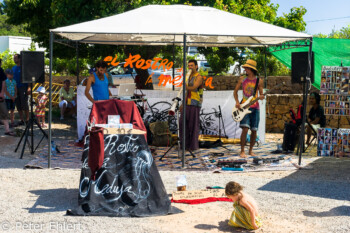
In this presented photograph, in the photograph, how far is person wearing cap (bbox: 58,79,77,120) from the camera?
1500 cm

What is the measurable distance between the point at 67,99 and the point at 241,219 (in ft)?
34.8

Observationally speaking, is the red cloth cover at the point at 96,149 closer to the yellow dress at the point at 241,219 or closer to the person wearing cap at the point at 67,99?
the yellow dress at the point at 241,219

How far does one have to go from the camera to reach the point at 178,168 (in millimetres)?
8867

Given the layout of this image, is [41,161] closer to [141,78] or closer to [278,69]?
[141,78]

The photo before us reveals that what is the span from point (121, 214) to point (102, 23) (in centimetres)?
402

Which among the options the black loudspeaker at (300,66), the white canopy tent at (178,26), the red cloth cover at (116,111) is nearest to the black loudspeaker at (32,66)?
the white canopy tent at (178,26)

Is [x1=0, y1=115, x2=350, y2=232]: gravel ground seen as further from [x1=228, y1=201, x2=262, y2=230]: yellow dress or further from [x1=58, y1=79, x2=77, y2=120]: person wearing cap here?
[x1=58, y1=79, x2=77, y2=120]: person wearing cap

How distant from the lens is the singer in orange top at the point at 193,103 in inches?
382

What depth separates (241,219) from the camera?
18.0 ft

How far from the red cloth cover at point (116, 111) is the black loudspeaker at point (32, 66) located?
3.50 meters

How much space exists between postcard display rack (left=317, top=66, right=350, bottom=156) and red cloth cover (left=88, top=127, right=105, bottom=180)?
461 cm

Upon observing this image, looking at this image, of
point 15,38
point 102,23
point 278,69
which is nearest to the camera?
point 102,23

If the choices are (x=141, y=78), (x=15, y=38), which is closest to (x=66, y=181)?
(x=141, y=78)

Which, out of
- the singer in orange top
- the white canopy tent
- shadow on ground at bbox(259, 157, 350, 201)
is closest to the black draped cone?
shadow on ground at bbox(259, 157, 350, 201)
